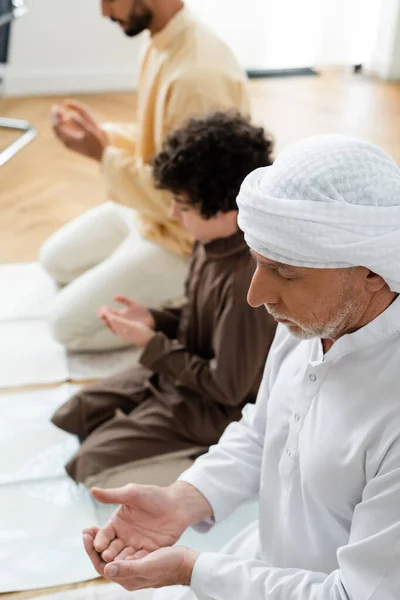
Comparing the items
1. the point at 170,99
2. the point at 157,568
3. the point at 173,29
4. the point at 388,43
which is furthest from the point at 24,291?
the point at 388,43

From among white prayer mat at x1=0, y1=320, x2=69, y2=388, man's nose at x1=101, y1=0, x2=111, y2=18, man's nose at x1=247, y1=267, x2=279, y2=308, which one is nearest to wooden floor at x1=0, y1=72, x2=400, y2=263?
white prayer mat at x1=0, y1=320, x2=69, y2=388

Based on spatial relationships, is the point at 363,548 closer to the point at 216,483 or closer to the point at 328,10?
the point at 216,483

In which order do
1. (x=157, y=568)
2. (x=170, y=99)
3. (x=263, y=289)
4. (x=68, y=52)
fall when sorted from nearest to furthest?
(x=263, y=289), (x=157, y=568), (x=170, y=99), (x=68, y=52)

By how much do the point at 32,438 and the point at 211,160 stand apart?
3.03ft

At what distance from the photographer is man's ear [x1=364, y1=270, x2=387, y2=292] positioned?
99 cm

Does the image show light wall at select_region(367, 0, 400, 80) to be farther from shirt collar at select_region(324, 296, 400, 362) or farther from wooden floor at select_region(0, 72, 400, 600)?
shirt collar at select_region(324, 296, 400, 362)

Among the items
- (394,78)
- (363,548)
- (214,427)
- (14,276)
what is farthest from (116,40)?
(363,548)

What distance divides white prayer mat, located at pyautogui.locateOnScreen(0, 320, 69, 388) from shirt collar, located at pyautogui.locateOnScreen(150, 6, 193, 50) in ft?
3.28

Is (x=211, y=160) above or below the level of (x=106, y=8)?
below

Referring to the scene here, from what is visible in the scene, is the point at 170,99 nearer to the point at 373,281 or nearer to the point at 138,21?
the point at 138,21

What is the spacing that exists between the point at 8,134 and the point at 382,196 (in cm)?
365

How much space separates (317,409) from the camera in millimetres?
1094

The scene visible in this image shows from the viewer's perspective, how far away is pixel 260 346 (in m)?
1.76

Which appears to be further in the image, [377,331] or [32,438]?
[32,438]
